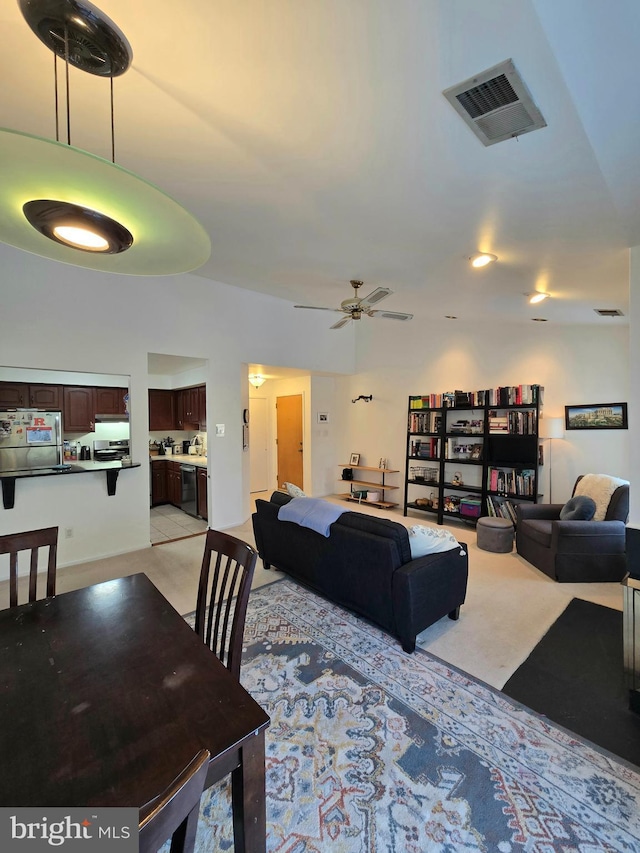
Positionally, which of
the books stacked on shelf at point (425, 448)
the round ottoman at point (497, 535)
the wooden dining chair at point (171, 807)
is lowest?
the round ottoman at point (497, 535)

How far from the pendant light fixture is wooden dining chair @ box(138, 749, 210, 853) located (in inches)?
47.4

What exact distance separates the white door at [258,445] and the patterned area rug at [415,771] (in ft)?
17.5

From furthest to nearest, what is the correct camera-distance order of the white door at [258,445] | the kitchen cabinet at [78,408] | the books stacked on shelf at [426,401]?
the white door at [258,445] → the books stacked on shelf at [426,401] → the kitchen cabinet at [78,408]

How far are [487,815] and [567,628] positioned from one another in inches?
66.6

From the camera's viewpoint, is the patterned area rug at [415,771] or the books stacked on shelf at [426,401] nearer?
the patterned area rug at [415,771]

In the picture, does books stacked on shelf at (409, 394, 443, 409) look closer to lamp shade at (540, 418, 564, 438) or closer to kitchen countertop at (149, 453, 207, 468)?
lamp shade at (540, 418, 564, 438)

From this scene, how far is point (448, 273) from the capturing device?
11.0 ft

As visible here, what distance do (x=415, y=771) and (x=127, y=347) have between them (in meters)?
4.27

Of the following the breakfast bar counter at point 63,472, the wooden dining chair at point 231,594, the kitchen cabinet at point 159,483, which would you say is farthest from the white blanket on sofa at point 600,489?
the kitchen cabinet at point 159,483

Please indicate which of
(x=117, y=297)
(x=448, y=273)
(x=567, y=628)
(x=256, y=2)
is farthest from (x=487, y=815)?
(x=117, y=297)

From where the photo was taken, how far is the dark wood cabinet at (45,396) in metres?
3.62

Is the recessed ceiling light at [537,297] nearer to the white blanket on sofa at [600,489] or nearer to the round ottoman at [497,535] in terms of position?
the white blanket on sofa at [600,489]

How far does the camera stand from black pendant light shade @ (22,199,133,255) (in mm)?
1047

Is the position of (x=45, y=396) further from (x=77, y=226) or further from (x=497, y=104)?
(x=497, y=104)
